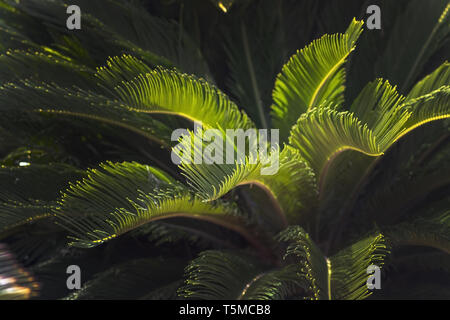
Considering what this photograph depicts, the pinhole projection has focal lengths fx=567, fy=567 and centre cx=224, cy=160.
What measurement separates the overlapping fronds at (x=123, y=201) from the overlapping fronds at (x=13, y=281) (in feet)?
1.43

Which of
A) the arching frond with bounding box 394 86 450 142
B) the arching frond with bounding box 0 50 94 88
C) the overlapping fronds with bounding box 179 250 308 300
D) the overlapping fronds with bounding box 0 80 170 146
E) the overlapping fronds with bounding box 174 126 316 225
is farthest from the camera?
the arching frond with bounding box 0 50 94 88

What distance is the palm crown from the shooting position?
8.20 feet

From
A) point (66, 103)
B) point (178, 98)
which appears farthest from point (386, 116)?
point (66, 103)

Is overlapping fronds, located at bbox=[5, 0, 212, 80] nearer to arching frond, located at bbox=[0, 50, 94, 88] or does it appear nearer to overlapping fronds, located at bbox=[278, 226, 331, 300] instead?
arching frond, located at bbox=[0, 50, 94, 88]

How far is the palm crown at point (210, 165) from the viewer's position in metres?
2.50

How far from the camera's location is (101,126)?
323 cm

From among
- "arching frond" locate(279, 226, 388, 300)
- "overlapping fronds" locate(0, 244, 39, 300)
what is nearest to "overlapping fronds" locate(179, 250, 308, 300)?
"arching frond" locate(279, 226, 388, 300)

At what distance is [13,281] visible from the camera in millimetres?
2785

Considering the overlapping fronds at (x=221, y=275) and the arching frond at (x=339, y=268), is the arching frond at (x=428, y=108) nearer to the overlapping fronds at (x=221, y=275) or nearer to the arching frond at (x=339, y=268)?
the arching frond at (x=339, y=268)

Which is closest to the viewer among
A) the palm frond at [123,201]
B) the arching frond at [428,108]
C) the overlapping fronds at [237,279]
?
the palm frond at [123,201]

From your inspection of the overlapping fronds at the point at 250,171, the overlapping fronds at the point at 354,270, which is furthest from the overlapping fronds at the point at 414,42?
the overlapping fronds at the point at 354,270

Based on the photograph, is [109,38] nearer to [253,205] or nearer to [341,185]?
[253,205]

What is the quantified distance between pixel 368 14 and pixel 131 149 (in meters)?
1.70
